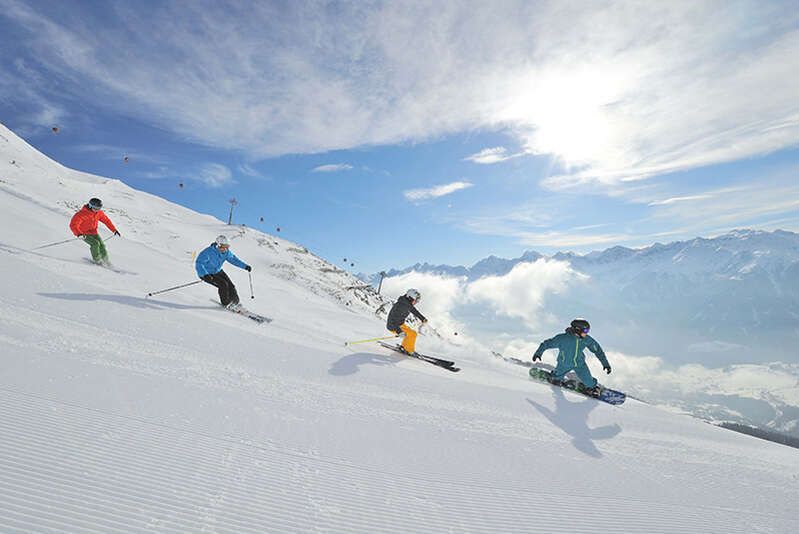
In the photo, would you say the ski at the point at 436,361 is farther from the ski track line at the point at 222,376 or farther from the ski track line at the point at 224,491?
the ski track line at the point at 224,491

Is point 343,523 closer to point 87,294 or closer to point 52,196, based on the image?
point 87,294

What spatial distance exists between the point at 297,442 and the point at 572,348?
8665mm

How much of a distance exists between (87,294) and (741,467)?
50.9ft

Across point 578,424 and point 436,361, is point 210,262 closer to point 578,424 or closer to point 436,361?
point 436,361

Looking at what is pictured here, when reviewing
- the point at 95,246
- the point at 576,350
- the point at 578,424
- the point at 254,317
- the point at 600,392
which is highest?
the point at 95,246

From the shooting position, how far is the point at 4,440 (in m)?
3.88

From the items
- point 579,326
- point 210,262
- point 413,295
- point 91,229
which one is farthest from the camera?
point 91,229

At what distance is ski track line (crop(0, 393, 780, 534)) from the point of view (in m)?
3.42

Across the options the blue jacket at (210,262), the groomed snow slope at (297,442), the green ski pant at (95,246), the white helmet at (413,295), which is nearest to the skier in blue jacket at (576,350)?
the groomed snow slope at (297,442)

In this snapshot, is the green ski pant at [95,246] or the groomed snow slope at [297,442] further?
the green ski pant at [95,246]

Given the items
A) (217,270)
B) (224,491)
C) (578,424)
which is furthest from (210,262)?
(578,424)

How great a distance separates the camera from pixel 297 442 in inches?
200

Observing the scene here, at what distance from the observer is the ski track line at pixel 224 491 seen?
342cm

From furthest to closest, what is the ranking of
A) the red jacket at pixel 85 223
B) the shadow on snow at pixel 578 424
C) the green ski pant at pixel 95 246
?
the green ski pant at pixel 95 246 < the red jacket at pixel 85 223 < the shadow on snow at pixel 578 424
